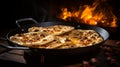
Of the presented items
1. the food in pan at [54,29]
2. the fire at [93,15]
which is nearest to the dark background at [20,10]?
the fire at [93,15]

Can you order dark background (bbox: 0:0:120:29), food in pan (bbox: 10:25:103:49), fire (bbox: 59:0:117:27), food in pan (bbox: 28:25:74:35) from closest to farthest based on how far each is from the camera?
food in pan (bbox: 10:25:103:49)
food in pan (bbox: 28:25:74:35)
fire (bbox: 59:0:117:27)
dark background (bbox: 0:0:120:29)

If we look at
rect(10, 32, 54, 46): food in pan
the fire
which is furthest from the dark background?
rect(10, 32, 54, 46): food in pan

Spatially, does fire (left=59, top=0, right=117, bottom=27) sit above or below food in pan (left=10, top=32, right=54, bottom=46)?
above

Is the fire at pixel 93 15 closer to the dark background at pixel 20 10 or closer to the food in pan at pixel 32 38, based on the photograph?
the dark background at pixel 20 10

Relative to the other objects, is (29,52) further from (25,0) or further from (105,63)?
(25,0)

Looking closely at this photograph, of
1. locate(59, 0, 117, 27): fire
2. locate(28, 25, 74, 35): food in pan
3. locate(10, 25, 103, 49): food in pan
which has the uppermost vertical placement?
locate(59, 0, 117, 27): fire

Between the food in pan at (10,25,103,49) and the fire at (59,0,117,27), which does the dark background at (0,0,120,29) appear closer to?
the fire at (59,0,117,27)
